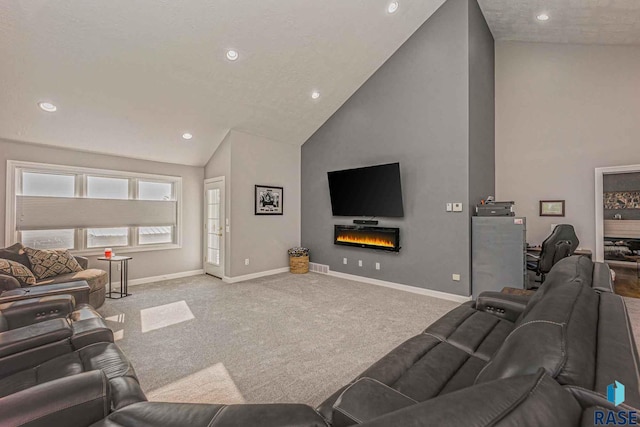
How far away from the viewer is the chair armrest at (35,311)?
2.04 m

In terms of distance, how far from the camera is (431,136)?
4.54 m

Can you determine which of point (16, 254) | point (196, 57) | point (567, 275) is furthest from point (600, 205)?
point (16, 254)

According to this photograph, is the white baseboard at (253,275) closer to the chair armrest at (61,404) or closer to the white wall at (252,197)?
the white wall at (252,197)

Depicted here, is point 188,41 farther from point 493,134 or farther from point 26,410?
point 493,134

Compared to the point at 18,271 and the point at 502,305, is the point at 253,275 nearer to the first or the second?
the point at 18,271

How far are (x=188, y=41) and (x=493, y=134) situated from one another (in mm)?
5440

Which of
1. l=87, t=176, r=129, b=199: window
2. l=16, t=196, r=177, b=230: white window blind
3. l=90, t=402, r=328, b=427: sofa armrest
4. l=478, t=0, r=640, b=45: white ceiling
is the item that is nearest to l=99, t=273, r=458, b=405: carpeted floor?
l=90, t=402, r=328, b=427: sofa armrest

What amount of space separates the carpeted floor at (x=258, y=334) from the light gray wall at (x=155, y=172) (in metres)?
0.55

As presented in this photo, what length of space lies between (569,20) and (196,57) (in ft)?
18.4

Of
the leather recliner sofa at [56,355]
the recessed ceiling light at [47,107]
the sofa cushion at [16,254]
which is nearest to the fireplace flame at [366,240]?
the leather recliner sofa at [56,355]

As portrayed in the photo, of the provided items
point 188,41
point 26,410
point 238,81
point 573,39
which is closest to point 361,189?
point 238,81

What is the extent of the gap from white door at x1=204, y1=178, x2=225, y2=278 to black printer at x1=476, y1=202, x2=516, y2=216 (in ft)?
14.8

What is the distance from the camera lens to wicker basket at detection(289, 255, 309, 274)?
6023 millimetres

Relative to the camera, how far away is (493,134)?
5473 millimetres
